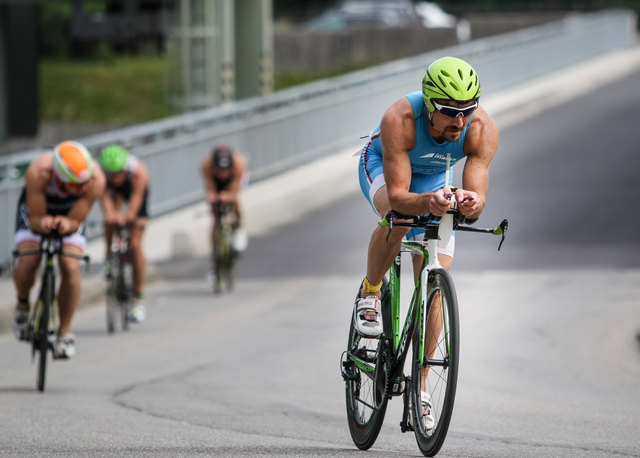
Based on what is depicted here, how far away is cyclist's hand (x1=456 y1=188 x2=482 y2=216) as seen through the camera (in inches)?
210

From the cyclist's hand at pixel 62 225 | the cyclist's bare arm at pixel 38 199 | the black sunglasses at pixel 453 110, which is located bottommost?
the cyclist's hand at pixel 62 225

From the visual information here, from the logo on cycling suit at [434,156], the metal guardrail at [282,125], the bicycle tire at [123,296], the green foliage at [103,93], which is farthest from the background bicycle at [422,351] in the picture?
the green foliage at [103,93]

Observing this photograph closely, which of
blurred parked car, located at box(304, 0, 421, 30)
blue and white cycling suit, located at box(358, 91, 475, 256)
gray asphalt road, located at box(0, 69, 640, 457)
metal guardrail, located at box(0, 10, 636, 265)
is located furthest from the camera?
blurred parked car, located at box(304, 0, 421, 30)

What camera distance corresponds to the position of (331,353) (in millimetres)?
10438

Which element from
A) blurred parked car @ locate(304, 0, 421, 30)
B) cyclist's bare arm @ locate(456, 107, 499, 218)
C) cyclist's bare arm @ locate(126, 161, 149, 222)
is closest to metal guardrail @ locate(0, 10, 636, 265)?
cyclist's bare arm @ locate(126, 161, 149, 222)

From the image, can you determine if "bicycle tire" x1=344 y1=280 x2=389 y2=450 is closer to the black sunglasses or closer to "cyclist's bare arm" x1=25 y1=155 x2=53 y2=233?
the black sunglasses

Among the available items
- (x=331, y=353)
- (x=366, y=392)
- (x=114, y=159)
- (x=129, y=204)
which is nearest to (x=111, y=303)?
(x=129, y=204)

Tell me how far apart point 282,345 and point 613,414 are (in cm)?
406

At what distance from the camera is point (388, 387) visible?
587 centimetres

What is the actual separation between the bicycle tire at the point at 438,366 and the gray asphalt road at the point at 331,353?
0.53m

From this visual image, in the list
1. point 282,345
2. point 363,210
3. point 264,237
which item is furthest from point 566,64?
point 282,345

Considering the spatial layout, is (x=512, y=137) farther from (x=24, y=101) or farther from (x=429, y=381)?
(x=429, y=381)

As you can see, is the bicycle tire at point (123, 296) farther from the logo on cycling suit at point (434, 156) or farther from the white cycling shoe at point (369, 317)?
the logo on cycling suit at point (434, 156)

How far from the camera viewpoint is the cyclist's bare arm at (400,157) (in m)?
5.47
